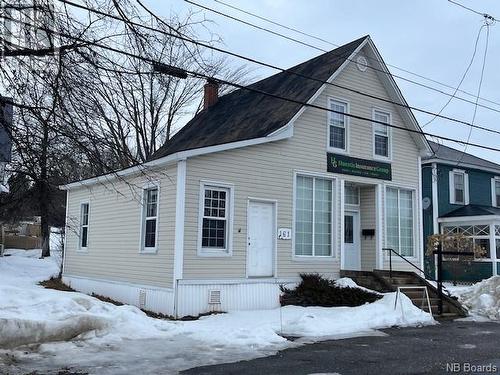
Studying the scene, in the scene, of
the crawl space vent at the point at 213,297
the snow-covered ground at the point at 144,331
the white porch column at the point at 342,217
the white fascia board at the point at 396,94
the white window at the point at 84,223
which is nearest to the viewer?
the snow-covered ground at the point at 144,331

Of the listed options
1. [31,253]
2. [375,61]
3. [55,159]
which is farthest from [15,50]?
[31,253]

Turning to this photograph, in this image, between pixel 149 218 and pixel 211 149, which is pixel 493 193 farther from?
pixel 149 218

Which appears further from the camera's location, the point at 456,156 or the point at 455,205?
the point at 456,156

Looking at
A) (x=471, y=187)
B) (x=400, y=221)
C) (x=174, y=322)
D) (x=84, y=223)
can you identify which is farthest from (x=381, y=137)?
(x=471, y=187)

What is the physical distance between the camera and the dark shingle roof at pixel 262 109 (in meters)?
16.8

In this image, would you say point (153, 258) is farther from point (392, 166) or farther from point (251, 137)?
point (392, 166)

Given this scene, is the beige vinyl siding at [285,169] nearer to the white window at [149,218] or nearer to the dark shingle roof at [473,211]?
the white window at [149,218]

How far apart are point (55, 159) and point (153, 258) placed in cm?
778

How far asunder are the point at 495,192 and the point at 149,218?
21.6 m

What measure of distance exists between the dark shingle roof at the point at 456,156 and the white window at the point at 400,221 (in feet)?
27.9

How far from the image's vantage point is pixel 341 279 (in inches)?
659

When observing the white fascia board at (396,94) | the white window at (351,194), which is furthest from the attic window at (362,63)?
Result: the white window at (351,194)

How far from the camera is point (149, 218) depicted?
50.9 feet

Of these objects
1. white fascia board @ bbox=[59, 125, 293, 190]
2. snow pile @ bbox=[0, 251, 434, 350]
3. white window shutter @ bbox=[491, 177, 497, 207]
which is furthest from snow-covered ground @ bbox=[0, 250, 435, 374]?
white window shutter @ bbox=[491, 177, 497, 207]
